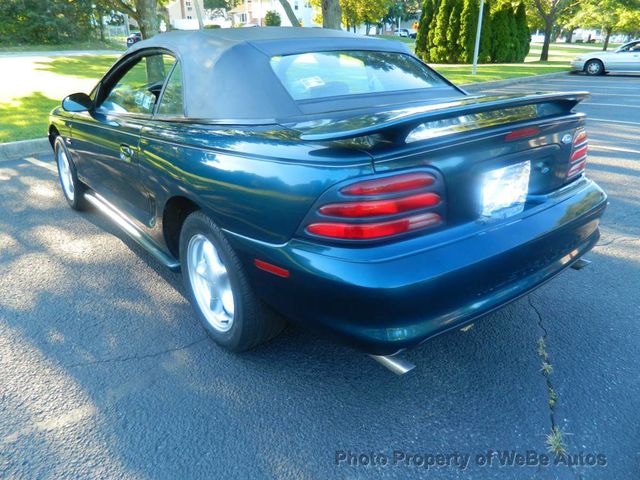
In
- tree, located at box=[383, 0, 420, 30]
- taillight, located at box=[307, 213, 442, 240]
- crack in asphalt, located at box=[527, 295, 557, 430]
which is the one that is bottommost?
crack in asphalt, located at box=[527, 295, 557, 430]

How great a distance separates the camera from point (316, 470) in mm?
1804

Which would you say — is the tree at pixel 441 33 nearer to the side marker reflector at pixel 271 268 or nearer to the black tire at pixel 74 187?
the black tire at pixel 74 187

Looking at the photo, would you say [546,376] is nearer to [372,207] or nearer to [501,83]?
[372,207]

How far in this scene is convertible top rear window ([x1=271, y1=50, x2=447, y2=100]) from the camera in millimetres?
2533

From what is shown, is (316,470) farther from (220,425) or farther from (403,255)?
(403,255)

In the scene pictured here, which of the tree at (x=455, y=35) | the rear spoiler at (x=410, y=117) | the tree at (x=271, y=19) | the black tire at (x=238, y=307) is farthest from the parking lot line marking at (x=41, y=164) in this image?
the tree at (x=271, y=19)

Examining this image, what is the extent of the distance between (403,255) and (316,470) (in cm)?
90

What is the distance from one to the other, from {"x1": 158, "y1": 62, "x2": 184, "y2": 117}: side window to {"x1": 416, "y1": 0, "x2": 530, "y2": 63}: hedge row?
21470 millimetres

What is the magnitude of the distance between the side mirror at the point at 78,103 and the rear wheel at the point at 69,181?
622 mm

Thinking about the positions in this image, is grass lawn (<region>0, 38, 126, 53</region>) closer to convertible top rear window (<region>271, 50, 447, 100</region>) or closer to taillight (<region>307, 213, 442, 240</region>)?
convertible top rear window (<region>271, 50, 447, 100</region>)

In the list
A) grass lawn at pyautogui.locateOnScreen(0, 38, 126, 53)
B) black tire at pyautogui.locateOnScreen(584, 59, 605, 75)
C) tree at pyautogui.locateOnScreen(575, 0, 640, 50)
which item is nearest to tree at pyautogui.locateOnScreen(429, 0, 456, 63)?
black tire at pyautogui.locateOnScreen(584, 59, 605, 75)

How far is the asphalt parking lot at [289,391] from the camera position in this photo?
1.85 metres

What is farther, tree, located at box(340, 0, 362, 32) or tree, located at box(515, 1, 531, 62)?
tree, located at box(340, 0, 362, 32)

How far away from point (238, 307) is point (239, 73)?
48.2 inches
